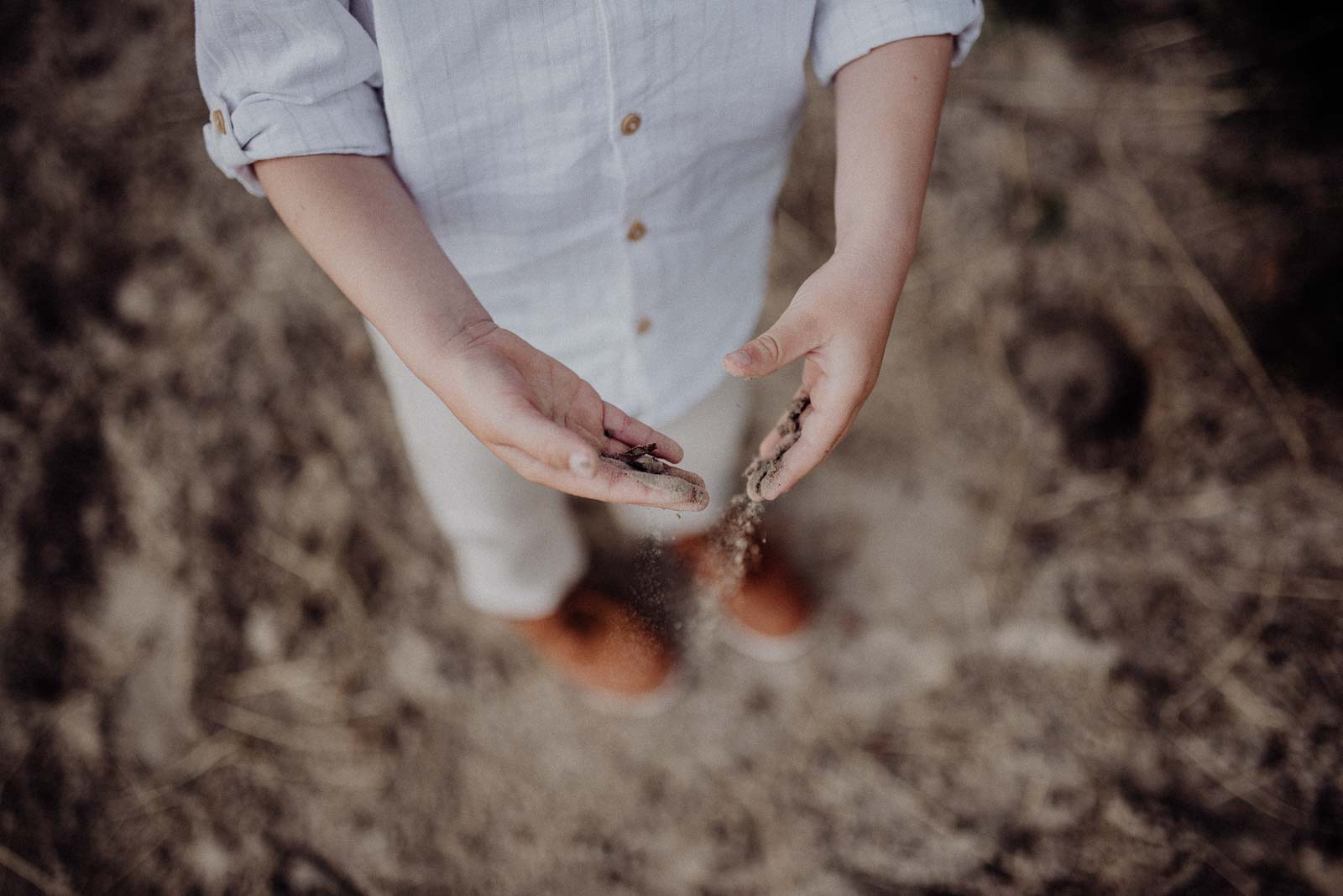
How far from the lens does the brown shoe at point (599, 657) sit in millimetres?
1206

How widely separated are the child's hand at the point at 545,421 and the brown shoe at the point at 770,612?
0.55m

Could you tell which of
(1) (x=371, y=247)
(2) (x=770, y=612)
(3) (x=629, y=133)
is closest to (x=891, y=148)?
(3) (x=629, y=133)

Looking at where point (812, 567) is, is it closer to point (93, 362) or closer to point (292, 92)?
point (292, 92)

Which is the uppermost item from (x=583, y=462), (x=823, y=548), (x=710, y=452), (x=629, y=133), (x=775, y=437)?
(x=629, y=133)

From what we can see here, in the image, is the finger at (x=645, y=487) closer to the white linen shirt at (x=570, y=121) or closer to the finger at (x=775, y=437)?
the finger at (x=775, y=437)

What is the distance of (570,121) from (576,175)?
0.15ft

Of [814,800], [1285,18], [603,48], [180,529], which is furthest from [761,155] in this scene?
[1285,18]

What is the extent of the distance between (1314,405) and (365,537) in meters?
1.56

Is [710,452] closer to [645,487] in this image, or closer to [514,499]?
[514,499]

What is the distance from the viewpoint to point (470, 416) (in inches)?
23.5

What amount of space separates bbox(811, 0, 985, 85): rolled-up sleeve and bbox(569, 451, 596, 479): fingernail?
16.4 inches

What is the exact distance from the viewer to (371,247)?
604mm

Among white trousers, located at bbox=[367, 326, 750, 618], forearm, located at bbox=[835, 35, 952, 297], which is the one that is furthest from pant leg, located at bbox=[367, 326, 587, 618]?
forearm, located at bbox=[835, 35, 952, 297]

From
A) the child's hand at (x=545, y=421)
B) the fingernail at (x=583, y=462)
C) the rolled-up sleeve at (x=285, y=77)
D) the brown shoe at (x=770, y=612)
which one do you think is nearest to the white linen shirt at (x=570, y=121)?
the rolled-up sleeve at (x=285, y=77)
